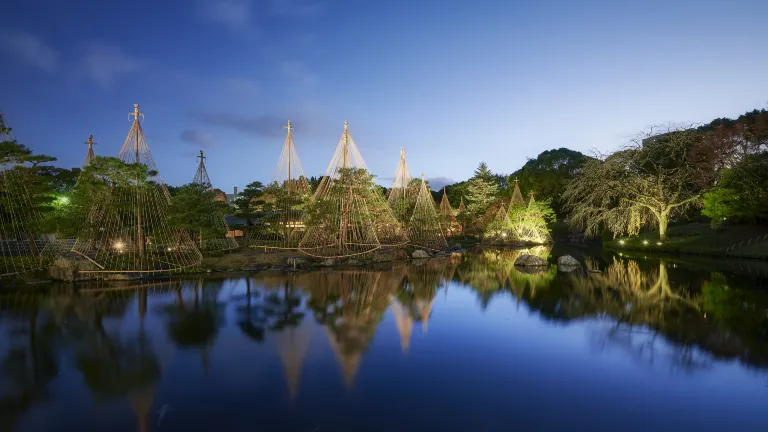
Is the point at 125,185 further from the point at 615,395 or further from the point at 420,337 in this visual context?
the point at 615,395

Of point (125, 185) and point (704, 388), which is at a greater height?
point (125, 185)

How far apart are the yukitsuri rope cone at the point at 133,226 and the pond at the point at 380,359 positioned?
2655mm

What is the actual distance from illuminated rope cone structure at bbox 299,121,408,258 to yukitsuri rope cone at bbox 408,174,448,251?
7221 mm

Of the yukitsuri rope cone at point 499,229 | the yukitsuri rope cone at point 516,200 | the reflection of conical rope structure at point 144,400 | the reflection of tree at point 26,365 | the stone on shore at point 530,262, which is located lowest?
the reflection of conical rope structure at point 144,400

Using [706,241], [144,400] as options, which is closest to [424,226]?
[706,241]

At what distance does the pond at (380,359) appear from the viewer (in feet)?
20.7

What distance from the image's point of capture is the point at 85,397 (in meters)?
6.81

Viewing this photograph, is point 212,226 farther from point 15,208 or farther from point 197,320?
point 197,320

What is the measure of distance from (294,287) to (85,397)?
32.1 feet

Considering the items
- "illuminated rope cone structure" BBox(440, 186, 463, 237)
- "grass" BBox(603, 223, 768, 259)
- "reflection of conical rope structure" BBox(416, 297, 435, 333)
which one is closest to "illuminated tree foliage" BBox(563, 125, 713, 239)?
"grass" BBox(603, 223, 768, 259)

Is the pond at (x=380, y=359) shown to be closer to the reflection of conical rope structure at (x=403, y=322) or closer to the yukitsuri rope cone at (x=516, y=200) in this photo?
the reflection of conical rope structure at (x=403, y=322)

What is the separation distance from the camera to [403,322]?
39.0 feet

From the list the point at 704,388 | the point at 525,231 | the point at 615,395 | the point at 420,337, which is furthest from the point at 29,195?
the point at 525,231

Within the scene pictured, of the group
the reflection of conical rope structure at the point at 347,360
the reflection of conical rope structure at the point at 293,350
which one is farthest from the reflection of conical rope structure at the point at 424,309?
the reflection of conical rope structure at the point at 293,350
